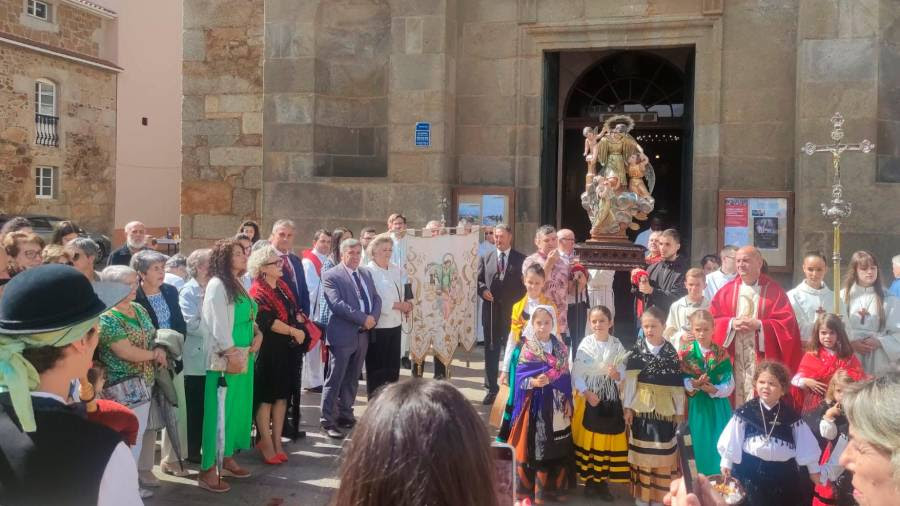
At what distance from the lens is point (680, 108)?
42.3ft

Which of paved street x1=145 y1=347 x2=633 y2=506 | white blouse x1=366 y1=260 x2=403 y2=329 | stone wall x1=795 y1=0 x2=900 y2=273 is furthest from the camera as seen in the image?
stone wall x1=795 y1=0 x2=900 y2=273

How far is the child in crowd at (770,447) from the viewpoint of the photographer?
14.8 feet

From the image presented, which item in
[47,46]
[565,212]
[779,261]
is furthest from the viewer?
[47,46]

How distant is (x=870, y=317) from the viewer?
6.38 m

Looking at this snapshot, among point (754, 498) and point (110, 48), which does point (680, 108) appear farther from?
point (110, 48)

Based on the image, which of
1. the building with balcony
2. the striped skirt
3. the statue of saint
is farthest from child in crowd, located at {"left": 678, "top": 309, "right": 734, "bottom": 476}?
the building with balcony

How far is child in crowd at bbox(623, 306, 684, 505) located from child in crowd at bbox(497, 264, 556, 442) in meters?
0.83

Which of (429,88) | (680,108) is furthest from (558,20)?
(680,108)

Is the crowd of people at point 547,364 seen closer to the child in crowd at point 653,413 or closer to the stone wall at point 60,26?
the child in crowd at point 653,413


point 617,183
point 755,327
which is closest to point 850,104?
point 617,183

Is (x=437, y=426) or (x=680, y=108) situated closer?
(x=437, y=426)

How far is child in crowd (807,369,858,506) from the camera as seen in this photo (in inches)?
184

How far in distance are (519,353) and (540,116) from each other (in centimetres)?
589

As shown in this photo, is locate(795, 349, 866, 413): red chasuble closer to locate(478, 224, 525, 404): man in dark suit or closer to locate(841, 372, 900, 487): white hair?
locate(841, 372, 900, 487): white hair
